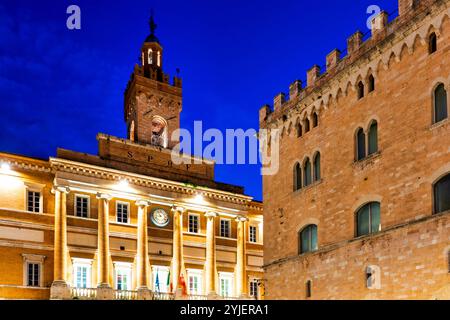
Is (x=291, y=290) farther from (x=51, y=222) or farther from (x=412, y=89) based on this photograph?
(x=51, y=222)

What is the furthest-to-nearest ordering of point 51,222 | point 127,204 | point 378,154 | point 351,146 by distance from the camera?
point 127,204
point 51,222
point 351,146
point 378,154

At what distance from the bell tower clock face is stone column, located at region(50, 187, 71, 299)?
264 inches

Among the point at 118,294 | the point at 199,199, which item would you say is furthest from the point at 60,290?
the point at 199,199

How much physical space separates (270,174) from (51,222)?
15827mm

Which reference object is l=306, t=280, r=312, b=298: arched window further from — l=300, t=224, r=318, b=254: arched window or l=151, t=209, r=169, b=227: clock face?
l=151, t=209, r=169, b=227: clock face

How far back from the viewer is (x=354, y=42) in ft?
69.5

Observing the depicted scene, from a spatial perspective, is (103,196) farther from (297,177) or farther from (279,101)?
(297,177)

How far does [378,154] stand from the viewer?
62.3 feet

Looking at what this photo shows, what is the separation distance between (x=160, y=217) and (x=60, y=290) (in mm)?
9019

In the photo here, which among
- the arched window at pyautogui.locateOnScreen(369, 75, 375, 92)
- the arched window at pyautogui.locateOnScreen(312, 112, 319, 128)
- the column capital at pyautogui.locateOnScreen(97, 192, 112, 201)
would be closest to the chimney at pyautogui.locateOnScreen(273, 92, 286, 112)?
the arched window at pyautogui.locateOnScreen(312, 112, 319, 128)

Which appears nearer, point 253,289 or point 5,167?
point 5,167

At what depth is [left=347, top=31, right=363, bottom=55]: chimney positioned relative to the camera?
2097 centimetres

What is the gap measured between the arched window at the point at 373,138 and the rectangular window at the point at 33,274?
74.8 ft
